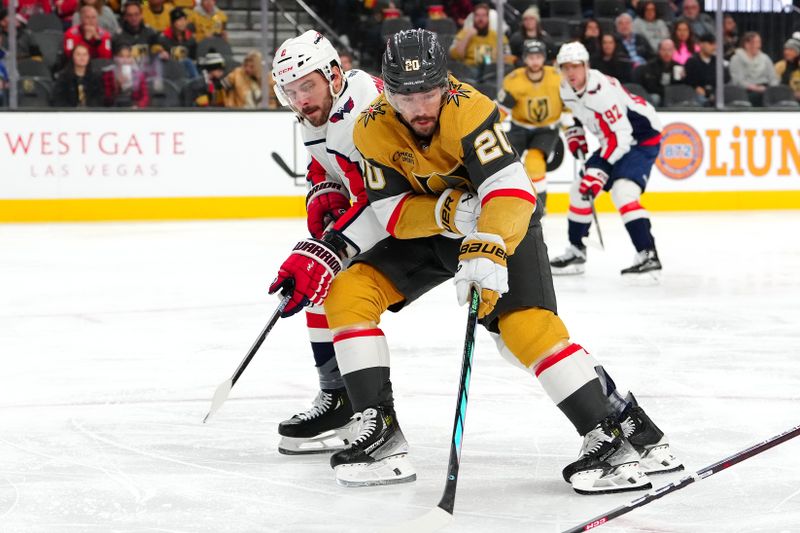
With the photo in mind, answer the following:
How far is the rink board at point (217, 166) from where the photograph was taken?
8.55m

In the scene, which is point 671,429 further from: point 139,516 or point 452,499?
point 139,516

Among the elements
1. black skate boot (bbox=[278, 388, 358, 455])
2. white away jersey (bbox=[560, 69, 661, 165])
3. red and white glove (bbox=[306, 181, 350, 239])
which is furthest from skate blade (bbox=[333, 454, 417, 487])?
white away jersey (bbox=[560, 69, 661, 165])

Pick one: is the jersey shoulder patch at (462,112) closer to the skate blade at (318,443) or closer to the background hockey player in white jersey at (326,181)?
the background hockey player in white jersey at (326,181)

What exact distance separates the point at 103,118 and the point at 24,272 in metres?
2.85

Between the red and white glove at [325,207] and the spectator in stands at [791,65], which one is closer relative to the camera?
the red and white glove at [325,207]

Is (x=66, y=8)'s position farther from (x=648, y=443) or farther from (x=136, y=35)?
(x=648, y=443)

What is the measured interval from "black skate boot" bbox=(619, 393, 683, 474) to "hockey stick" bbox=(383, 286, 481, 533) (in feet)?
1.25

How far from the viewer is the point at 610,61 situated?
9.63 meters

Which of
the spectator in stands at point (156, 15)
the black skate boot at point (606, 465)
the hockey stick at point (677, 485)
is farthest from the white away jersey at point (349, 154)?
the spectator in stands at point (156, 15)

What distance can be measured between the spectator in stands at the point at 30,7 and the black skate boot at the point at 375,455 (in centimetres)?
707

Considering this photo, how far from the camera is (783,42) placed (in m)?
10.0

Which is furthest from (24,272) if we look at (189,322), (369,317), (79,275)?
(369,317)

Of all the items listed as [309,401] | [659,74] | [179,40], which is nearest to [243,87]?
[179,40]

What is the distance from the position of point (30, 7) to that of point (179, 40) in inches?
41.7
